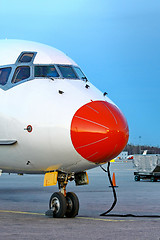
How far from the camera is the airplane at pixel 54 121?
11992mm

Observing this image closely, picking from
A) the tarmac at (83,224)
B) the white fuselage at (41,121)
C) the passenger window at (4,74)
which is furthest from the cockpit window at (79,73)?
the tarmac at (83,224)

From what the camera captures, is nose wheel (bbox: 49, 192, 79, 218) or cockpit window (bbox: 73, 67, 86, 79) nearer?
nose wheel (bbox: 49, 192, 79, 218)

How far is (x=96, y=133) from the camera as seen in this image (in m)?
11.9

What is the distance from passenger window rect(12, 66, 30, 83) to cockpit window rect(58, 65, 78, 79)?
0.91 meters

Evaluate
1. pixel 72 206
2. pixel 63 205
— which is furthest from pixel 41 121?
pixel 72 206

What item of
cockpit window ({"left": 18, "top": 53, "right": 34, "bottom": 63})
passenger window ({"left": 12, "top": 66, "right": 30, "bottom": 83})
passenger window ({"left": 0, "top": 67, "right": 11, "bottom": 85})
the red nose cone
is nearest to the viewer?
the red nose cone

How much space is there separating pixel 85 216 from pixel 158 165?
21630mm

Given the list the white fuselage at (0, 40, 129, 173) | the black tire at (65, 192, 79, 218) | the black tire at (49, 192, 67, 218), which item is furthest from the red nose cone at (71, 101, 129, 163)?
the black tire at (65, 192, 79, 218)

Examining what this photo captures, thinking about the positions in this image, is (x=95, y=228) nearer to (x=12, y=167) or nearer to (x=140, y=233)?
(x=140, y=233)

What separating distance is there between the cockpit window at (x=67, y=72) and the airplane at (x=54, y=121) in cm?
2

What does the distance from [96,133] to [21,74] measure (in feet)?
9.47

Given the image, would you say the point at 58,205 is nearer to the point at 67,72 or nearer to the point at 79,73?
the point at 67,72

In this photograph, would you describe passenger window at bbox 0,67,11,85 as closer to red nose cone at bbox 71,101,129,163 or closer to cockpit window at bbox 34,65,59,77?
cockpit window at bbox 34,65,59,77

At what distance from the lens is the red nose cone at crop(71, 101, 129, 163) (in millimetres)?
11883
